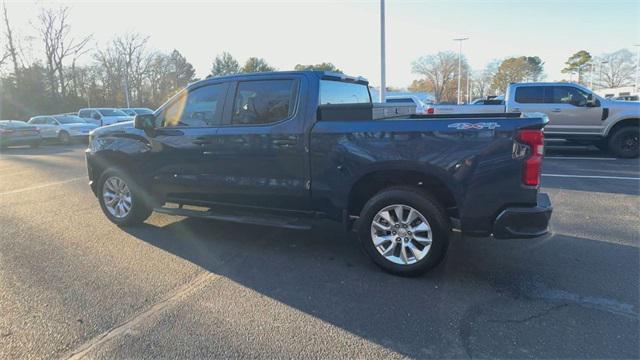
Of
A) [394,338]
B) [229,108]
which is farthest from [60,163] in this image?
[394,338]

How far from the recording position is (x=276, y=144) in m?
4.47

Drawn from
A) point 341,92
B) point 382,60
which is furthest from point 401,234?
point 382,60

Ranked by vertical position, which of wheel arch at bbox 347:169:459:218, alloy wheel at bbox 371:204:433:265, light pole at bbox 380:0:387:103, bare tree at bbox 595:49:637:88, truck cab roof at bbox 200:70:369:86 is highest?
bare tree at bbox 595:49:637:88

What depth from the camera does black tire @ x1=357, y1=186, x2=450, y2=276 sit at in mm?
3834

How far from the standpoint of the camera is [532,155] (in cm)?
354

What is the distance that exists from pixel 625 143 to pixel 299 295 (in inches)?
444

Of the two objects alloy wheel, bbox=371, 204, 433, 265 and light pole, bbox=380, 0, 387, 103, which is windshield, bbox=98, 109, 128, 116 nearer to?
light pole, bbox=380, 0, 387, 103

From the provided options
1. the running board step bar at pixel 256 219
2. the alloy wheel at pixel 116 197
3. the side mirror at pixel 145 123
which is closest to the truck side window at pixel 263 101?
the running board step bar at pixel 256 219

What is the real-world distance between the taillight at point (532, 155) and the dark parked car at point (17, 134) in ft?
73.8

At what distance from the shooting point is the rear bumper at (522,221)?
3625mm

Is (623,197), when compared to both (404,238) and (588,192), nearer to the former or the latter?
(588,192)

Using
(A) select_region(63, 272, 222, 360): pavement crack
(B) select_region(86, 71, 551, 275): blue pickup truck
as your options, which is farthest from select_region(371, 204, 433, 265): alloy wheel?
(A) select_region(63, 272, 222, 360): pavement crack

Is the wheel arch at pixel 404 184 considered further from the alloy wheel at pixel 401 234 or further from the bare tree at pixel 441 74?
the bare tree at pixel 441 74

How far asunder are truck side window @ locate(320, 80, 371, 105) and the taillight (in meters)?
2.00
